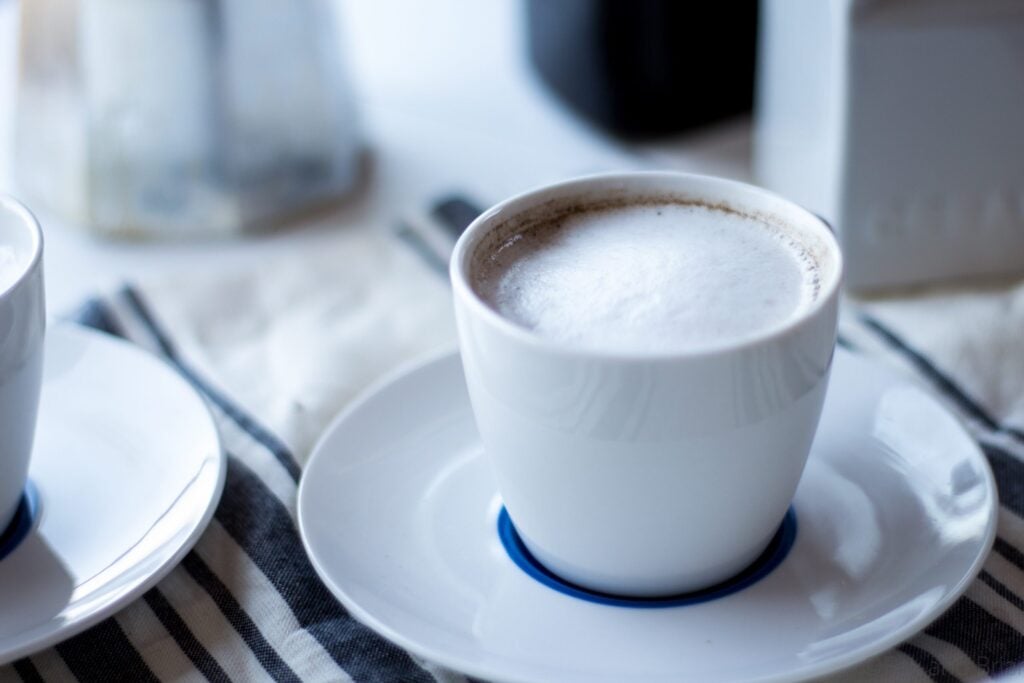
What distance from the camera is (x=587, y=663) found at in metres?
0.43

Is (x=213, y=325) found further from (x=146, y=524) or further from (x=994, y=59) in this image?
(x=994, y=59)

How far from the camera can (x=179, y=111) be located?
783 mm

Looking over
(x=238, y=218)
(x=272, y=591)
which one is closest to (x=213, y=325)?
(x=238, y=218)

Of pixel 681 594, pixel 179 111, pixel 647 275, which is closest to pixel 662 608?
pixel 681 594

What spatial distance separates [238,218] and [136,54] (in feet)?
0.42

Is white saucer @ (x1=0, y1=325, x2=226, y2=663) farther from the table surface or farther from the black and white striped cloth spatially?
the table surface

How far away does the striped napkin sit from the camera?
1.56 ft

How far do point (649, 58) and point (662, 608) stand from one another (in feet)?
1.58

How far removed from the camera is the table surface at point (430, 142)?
831mm

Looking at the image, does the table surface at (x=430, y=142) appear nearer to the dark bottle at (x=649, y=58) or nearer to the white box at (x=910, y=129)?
the dark bottle at (x=649, y=58)

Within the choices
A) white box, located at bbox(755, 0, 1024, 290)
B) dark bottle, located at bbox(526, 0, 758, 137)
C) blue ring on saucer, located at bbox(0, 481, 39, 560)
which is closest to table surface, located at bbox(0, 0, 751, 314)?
dark bottle, located at bbox(526, 0, 758, 137)

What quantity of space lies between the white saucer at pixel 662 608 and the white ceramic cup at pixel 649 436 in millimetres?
18

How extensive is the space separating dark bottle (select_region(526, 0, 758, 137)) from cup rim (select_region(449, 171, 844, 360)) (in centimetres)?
33

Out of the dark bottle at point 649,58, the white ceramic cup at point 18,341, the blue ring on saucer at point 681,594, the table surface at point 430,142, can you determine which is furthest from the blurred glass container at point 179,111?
the blue ring on saucer at point 681,594
